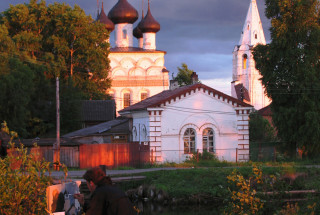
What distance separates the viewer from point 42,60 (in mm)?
53688

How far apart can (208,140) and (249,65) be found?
5556 cm

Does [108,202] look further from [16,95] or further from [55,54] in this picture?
[55,54]

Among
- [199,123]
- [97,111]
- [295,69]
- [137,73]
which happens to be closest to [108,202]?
[199,123]

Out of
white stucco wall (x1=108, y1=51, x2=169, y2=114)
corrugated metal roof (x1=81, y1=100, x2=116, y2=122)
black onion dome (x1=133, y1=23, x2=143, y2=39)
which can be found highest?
black onion dome (x1=133, y1=23, x2=143, y2=39)

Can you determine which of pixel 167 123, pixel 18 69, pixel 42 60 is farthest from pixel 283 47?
pixel 42 60

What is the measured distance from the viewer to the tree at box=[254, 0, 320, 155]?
35938 millimetres

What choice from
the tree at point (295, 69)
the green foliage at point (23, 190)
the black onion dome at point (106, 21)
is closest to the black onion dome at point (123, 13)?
the black onion dome at point (106, 21)

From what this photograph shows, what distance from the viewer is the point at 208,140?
36688 millimetres

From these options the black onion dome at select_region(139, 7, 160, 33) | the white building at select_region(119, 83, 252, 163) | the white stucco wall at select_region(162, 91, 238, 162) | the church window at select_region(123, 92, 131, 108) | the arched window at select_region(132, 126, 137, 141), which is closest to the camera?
the white building at select_region(119, 83, 252, 163)

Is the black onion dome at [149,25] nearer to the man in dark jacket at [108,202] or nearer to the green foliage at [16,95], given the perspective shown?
the green foliage at [16,95]

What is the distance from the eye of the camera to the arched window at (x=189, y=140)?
36.2 metres

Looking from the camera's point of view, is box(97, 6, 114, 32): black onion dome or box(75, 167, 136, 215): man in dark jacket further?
box(97, 6, 114, 32): black onion dome

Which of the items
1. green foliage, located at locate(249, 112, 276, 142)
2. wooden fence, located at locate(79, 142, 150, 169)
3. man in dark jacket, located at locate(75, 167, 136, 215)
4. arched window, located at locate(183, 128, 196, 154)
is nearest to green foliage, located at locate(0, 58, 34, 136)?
wooden fence, located at locate(79, 142, 150, 169)

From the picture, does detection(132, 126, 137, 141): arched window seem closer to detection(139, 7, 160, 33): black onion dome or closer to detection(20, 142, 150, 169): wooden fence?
detection(20, 142, 150, 169): wooden fence
